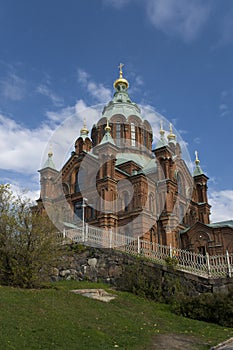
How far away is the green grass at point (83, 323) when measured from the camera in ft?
26.5

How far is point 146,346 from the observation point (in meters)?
8.59

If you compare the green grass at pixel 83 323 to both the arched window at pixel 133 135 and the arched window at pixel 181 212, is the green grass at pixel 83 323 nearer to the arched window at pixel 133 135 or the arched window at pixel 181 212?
the arched window at pixel 181 212

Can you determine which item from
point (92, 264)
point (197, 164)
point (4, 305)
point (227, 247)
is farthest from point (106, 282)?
point (197, 164)

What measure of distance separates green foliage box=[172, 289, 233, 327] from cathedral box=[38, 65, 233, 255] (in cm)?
1397

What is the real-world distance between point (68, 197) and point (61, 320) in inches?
949

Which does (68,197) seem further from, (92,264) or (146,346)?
(146,346)

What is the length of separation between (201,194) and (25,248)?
27.0 metres

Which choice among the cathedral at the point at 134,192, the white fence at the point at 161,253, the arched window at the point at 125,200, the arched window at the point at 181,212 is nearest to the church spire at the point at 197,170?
the cathedral at the point at 134,192

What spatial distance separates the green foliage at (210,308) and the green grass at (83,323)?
1.76ft

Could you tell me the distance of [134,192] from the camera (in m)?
30.4

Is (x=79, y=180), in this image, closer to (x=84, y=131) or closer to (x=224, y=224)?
(x=84, y=131)

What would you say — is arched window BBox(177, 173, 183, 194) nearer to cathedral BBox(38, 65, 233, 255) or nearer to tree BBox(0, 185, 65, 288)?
cathedral BBox(38, 65, 233, 255)

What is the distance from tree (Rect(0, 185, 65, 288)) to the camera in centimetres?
1323

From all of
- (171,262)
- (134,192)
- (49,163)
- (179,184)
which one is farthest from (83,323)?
(49,163)
